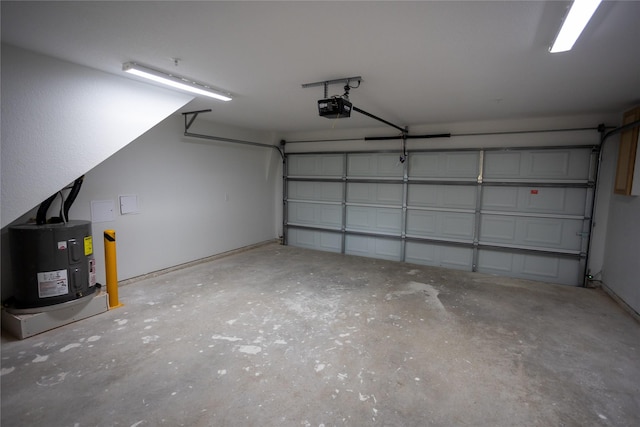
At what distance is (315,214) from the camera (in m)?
6.80

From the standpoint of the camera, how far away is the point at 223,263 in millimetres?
5434

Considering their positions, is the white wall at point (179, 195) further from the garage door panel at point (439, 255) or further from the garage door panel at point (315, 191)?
the garage door panel at point (439, 255)

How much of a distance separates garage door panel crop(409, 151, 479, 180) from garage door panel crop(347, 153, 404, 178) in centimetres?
28

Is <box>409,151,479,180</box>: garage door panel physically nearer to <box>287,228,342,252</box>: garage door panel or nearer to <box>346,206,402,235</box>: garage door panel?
<box>346,206,402,235</box>: garage door panel

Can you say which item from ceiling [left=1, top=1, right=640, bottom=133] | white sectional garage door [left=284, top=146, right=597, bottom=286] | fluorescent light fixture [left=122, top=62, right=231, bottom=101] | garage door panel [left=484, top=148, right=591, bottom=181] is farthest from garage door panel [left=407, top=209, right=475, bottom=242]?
fluorescent light fixture [left=122, top=62, right=231, bottom=101]

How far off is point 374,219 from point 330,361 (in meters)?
3.88

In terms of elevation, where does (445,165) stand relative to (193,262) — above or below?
above

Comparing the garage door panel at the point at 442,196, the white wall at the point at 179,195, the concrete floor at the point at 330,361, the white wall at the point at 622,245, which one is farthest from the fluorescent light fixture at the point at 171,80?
the white wall at the point at 622,245

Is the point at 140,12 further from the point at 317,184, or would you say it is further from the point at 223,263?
the point at 317,184

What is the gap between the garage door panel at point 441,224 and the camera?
536cm

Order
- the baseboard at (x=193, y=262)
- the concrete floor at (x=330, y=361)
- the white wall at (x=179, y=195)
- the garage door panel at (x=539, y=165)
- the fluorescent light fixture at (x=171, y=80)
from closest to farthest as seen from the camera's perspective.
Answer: the concrete floor at (x=330, y=361) < the fluorescent light fixture at (x=171, y=80) < the white wall at (x=179, y=195) < the baseboard at (x=193, y=262) < the garage door panel at (x=539, y=165)

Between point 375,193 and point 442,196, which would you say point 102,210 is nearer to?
point 375,193

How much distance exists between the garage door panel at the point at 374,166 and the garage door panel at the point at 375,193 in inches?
8.2

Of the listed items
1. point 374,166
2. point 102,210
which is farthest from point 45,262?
point 374,166
